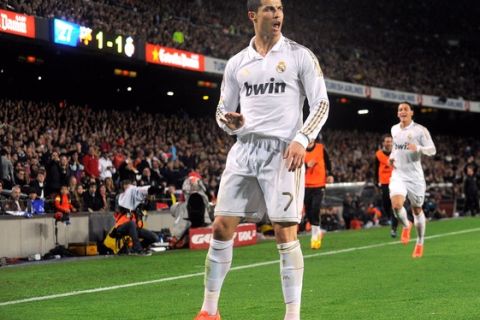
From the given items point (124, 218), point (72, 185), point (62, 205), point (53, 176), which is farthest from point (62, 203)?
point (124, 218)

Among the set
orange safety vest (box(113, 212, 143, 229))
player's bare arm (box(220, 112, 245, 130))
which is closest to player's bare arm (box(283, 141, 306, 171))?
player's bare arm (box(220, 112, 245, 130))

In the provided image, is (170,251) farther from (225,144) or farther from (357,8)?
(357,8)

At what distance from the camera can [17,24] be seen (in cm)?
2153

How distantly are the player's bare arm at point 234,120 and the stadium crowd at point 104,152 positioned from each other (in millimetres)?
11914

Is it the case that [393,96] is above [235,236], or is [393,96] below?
above

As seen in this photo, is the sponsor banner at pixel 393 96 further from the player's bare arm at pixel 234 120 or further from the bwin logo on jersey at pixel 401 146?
the player's bare arm at pixel 234 120

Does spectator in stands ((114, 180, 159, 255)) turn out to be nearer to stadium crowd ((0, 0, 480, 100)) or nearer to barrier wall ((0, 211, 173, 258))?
barrier wall ((0, 211, 173, 258))

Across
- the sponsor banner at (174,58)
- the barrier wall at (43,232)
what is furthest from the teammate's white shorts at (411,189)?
the sponsor banner at (174,58)

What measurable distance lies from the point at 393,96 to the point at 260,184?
123 ft

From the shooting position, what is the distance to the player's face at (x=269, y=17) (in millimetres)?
6188

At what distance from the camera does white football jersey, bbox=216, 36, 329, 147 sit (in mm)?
6141

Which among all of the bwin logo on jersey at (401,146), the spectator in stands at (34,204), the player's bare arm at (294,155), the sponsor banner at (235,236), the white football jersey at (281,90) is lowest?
the sponsor banner at (235,236)

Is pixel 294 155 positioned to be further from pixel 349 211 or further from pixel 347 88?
pixel 347 88

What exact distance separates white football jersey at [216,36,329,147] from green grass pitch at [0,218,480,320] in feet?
6.12
